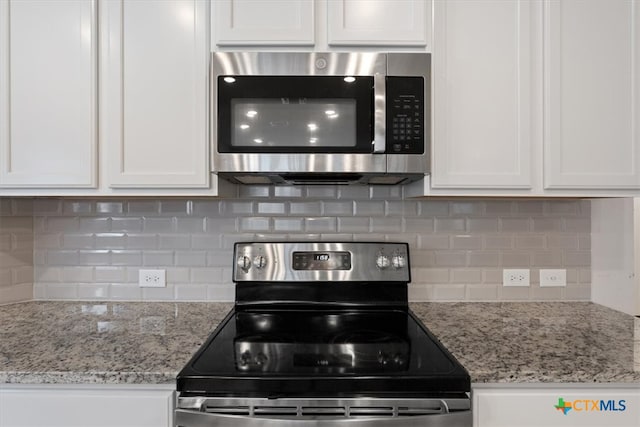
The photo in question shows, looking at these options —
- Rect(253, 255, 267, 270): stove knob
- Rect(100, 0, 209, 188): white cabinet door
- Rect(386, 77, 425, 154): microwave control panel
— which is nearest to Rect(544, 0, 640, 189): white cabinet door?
Rect(386, 77, 425, 154): microwave control panel

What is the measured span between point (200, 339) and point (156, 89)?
88 cm

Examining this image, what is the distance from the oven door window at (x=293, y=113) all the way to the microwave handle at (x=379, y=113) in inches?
0.6

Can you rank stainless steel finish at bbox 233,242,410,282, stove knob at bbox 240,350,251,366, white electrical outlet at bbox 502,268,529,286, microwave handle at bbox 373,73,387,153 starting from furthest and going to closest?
white electrical outlet at bbox 502,268,529,286
stainless steel finish at bbox 233,242,410,282
microwave handle at bbox 373,73,387,153
stove knob at bbox 240,350,251,366

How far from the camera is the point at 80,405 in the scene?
1066 millimetres

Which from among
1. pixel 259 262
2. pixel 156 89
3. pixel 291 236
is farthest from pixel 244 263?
pixel 156 89

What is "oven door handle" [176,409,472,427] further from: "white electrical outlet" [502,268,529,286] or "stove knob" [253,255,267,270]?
"white electrical outlet" [502,268,529,286]

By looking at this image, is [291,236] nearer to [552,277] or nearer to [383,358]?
[383,358]

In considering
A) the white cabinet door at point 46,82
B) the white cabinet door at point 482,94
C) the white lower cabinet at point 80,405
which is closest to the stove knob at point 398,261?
the white cabinet door at point 482,94

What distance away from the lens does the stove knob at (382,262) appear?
166cm

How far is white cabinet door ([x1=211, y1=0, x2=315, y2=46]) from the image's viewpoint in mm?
1416

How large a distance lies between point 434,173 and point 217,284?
1048 mm

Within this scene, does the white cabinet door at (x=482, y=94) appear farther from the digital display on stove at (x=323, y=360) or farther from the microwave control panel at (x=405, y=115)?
the digital display on stove at (x=323, y=360)

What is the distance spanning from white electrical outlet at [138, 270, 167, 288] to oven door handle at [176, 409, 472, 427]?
0.86 m

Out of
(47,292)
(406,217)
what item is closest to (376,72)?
(406,217)
